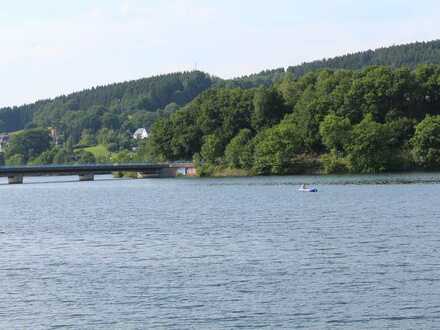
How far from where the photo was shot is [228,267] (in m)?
53.8

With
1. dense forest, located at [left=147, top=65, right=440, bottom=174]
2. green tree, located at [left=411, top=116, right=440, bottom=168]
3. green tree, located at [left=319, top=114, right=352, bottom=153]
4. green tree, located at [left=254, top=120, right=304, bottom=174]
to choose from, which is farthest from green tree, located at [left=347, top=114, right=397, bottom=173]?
green tree, located at [left=254, top=120, right=304, bottom=174]

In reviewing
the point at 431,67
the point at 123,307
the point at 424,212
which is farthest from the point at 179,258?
the point at 431,67

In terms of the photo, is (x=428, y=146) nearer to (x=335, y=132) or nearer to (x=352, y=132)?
(x=352, y=132)

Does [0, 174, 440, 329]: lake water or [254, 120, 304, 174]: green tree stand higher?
[254, 120, 304, 174]: green tree

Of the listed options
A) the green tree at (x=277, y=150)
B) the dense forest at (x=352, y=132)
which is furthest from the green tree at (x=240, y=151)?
the green tree at (x=277, y=150)

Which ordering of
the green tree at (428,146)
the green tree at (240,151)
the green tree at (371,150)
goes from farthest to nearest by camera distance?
the green tree at (240,151) < the green tree at (371,150) < the green tree at (428,146)

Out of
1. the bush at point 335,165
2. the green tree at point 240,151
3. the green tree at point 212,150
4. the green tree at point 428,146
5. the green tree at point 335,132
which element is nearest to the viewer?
the green tree at point 428,146

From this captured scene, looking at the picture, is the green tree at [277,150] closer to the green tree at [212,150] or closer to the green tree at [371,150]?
the green tree at [212,150]

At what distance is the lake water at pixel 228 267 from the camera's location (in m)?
42.2

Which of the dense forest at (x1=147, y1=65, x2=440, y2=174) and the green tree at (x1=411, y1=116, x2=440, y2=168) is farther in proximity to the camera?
the dense forest at (x1=147, y1=65, x2=440, y2=174)

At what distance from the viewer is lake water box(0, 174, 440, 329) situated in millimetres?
42188

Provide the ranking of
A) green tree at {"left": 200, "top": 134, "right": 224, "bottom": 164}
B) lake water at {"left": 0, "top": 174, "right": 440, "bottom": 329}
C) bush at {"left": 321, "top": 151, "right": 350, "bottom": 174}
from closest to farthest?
lake water at {"left": 0, "top": 174, "right": 440, "bottom": 329} → bush at {"left": 321, "top": 151, "right": 350, "bottom": 174} → green tree at {"left": 200, "top": 134, "right": 224, "bottom": 164}

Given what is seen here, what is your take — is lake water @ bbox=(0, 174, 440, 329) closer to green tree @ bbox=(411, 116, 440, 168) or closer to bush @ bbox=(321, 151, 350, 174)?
green tree @ bbox=(411, 116, 440, 168)

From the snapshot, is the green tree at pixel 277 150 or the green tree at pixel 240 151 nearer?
the green tree at pixel 277 150
